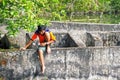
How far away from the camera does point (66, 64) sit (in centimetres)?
962

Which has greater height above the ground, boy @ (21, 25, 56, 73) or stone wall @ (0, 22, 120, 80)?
boy @ (21, 25, 56, 73)

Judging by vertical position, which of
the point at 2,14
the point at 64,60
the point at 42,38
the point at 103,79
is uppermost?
the point at 2,14

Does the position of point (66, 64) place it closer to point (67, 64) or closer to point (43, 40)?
point (67, 64)

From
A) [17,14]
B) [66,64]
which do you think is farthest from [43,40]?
[17,14]

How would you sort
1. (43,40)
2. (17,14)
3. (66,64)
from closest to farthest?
(17,14), (43,40), (66,64)

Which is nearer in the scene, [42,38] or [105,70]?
[42,38]

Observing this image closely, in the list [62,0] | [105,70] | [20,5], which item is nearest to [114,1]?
[62,0]

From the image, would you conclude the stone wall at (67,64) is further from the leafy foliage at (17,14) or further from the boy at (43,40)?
the leafy foliage at (17,14)

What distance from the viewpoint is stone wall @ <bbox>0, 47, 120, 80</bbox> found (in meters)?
8.96

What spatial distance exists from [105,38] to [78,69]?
333 cm

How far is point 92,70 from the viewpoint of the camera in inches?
393

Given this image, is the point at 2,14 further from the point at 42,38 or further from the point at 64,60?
the point at 64,60

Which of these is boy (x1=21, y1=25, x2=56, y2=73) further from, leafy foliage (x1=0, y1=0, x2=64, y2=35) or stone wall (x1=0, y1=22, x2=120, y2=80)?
leafy foliage (x1=0, y1=0, x2=64, y2=35)

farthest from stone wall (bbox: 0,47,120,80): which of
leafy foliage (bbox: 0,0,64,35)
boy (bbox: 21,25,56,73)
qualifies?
leafy foliage (bbox: 0,0,64,35)
